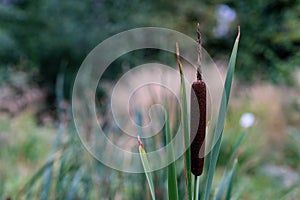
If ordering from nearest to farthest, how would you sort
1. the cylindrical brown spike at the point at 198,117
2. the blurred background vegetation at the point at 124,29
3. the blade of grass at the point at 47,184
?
the cylindrical brown spike at the point at 198,117 → the blade of grass at the point at 47,184 → the blurred background vegetation at the point at 124,29

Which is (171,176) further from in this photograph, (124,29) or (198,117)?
(124,29)

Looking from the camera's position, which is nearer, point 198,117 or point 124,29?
point 198,117

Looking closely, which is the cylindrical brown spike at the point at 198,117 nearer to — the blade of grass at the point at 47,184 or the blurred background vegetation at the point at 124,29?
the blade of grass at the point at 47,184

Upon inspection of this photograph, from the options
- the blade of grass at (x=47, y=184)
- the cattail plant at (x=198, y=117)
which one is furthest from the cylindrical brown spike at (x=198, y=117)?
the blade of grass at (x=47, y=184)

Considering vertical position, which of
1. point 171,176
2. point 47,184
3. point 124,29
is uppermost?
point 124,29

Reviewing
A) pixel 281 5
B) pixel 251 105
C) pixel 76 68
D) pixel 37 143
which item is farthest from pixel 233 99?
pixel 37 143

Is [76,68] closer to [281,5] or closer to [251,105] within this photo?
[251,105]

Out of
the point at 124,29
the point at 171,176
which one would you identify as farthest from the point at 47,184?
the point at 124,29

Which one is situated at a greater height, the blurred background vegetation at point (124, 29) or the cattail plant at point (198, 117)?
the blurred background vegetation at point (124, 29)

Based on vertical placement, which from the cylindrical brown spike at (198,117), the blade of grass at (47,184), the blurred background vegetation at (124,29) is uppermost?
the blurred background vegetation at (124,29)
